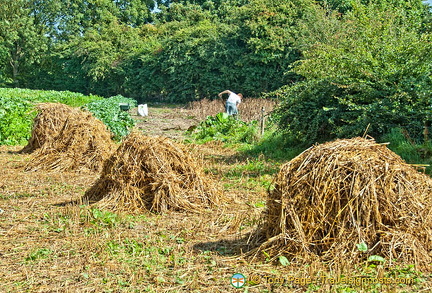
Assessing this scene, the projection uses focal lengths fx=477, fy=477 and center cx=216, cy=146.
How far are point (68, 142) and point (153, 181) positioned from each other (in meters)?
4.29

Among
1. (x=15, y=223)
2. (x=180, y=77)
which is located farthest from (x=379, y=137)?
(x=180, y=77)

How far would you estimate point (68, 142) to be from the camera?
407 inches

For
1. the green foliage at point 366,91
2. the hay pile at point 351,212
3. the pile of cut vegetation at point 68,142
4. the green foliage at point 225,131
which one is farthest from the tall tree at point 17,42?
the hay pile at point 351,212

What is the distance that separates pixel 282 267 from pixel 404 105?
671 cm

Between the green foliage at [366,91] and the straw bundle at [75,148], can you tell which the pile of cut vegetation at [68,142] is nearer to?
the straw bundle at [75,148]

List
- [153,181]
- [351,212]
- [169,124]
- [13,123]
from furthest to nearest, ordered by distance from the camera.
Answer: [169,124] → [13,123] → [153,181] → [351,212]

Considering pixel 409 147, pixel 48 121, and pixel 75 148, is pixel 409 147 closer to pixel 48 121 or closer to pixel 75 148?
pixel 75 148

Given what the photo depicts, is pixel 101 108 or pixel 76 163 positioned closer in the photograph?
pixel 76 163

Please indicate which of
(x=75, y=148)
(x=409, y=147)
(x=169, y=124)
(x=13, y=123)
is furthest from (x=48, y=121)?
(x=169, y=124)

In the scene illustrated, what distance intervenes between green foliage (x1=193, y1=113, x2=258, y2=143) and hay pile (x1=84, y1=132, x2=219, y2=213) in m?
7.27

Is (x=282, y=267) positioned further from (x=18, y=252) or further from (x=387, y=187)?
(x=18, y=252)

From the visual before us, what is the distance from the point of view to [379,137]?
10406 millimetres

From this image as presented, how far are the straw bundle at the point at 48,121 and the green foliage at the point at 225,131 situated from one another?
201 inches

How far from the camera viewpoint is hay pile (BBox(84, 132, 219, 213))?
662cm
